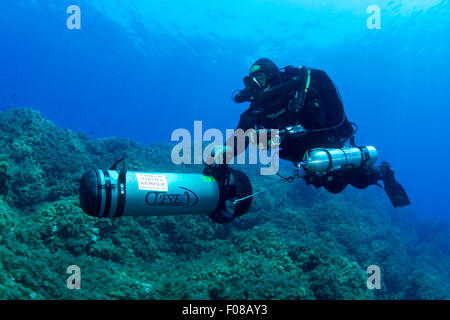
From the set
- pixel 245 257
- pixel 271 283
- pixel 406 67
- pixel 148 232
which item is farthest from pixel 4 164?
pixel 406 67

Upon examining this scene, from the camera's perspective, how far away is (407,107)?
9588 centimetres

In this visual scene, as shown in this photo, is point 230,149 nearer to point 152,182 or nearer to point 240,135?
point 240,135

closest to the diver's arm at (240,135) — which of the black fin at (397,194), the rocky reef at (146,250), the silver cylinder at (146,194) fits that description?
the silver cylinder at (146,194)

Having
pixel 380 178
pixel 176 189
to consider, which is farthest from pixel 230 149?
pixel 380 178

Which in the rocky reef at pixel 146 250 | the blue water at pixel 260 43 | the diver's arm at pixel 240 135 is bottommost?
the rocky reef at pixel 146 250

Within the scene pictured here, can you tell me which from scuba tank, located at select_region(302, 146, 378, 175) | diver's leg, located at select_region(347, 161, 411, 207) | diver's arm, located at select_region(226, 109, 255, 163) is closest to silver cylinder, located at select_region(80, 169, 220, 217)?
diver's arm, located at select_region(226, 109, 255, 163)

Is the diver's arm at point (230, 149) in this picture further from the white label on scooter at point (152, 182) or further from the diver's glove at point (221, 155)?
the white label on scooter at point (152, 182)

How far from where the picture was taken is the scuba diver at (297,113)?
14.4 ft

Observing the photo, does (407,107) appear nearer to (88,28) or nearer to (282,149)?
(88,28)

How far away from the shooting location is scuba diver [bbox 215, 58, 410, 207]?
438 centimetres

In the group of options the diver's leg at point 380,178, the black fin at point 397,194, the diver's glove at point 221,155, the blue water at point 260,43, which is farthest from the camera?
the blue water at point 260,43

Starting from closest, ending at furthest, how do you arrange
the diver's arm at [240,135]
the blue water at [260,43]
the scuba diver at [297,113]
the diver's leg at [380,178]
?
the diver's arm at [240,135], the scuba diver at [297,113], the diver's leg at [380,178], the blue water at [260,43]

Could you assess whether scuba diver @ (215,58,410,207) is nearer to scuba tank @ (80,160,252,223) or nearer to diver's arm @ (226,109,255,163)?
diver's arm @ (226,109,255,163)
